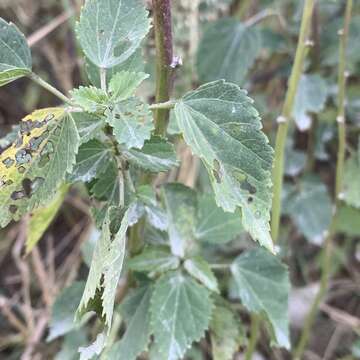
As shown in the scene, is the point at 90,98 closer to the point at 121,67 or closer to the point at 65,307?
the point at 121,67

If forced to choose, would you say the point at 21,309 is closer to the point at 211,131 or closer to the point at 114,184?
the point at 114,184

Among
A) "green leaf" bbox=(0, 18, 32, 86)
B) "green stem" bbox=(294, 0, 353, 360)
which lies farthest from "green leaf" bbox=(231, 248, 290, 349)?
"green leaf" bbox=(0, 18, 32, 86)

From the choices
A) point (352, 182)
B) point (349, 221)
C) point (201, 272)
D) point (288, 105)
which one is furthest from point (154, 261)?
point (349, 221)

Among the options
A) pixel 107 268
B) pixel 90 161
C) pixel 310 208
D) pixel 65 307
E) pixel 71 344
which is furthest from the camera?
pixel 310 208

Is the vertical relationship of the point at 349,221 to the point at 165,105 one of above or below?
below

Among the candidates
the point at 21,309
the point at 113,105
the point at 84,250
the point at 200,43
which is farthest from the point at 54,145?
the point at 21,309

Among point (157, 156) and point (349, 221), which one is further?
point (349, 221)
